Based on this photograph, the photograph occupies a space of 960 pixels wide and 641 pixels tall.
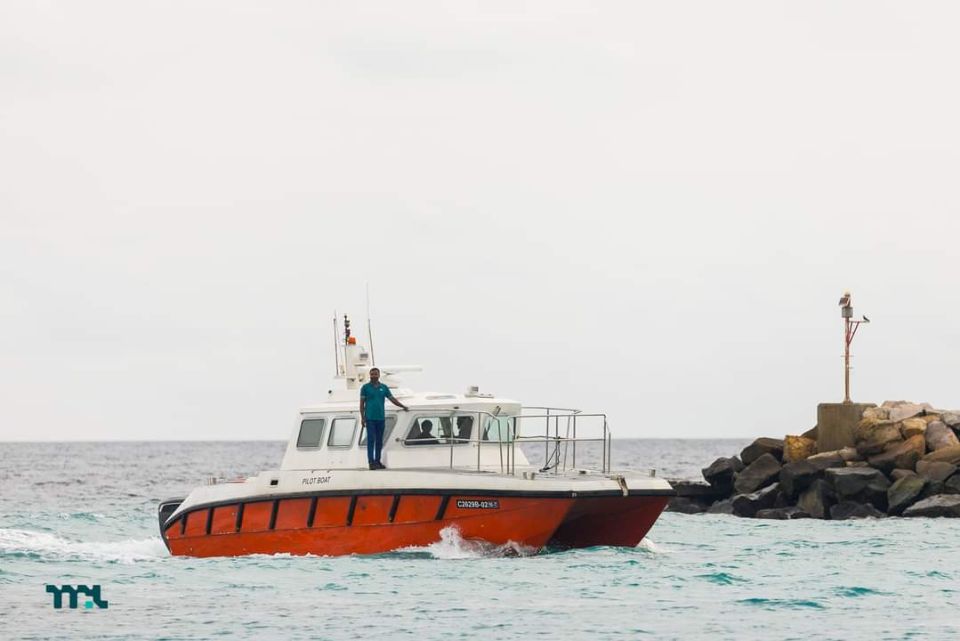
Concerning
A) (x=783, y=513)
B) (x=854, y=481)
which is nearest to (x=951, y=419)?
(x=854, y=481)

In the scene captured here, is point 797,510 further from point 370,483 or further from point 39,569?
point 39,569

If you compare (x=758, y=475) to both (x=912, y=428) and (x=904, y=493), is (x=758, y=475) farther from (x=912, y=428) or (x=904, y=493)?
(x=904, y=493)

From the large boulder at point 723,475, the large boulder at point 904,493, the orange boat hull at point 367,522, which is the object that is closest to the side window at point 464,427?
the orange boat hull at point 367,522

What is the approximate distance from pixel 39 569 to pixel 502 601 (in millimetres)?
8115

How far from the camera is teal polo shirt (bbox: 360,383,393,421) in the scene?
64.7 feet

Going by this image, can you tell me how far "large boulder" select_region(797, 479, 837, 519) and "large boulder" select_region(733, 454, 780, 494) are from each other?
1.86 metres

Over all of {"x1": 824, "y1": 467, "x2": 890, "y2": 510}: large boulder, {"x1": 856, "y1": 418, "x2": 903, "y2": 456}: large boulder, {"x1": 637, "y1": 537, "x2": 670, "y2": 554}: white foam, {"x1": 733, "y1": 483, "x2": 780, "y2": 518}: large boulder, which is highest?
{"x1": 856, "y1": 418, "x2": 903, "y2": 456}: large boulder

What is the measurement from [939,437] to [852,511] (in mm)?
2813

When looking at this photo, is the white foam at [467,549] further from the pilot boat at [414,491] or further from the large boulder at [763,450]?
the large boulder at [763,450]

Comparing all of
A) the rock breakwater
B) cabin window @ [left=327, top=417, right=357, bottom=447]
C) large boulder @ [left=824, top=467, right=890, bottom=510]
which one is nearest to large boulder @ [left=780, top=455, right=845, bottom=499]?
the rock breakwater

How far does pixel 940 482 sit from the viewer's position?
29.1 meters

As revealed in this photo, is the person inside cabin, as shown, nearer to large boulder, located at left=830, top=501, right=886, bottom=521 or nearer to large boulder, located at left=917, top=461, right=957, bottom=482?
large boulder, located at left=830, top=501, right=886, bottom=521

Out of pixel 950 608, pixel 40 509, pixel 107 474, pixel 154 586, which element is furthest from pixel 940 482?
pixel 107 474

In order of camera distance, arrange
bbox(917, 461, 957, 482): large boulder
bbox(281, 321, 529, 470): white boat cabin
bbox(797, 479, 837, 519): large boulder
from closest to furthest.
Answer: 1. bbox(281, 321, 529, 470): white boat cabin
2. bbox(917, 461, 957, 482): large boulder
3. bbox(797, 479, 837, 519): large boulder
